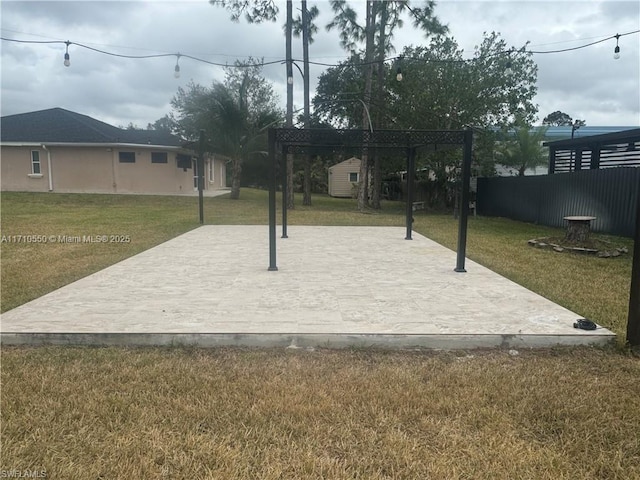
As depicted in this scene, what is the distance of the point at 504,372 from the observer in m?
2.98

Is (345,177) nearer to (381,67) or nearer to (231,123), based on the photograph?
(231,123)

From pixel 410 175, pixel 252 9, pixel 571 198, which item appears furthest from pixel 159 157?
pixel 571 198

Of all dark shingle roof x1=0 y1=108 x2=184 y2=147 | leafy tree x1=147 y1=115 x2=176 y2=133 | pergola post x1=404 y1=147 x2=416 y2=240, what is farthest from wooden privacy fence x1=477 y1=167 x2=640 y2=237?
leafy tree x1=147 y1=115 x2=176 y2=133

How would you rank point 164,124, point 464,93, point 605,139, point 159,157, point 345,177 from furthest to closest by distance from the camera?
point 164,124 < point 345,177 < point 159,157 < point 464,93 < point 605,139

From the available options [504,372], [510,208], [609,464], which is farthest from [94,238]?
[510,208]

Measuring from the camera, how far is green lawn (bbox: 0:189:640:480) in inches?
79.0

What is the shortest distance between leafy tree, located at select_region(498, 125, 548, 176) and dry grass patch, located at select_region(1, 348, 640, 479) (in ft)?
59.4

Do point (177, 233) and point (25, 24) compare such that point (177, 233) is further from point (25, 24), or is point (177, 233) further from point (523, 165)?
point (523, 165)

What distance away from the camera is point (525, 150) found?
792 inches

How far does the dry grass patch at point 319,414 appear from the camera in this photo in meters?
2.01

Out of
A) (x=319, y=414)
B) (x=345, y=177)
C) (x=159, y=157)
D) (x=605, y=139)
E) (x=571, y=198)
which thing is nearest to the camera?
(x=319, y=414)

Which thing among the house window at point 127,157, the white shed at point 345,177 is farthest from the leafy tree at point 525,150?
the house window at point 127,157

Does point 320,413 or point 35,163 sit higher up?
point 35,163

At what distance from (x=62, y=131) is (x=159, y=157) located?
4.51 metres
